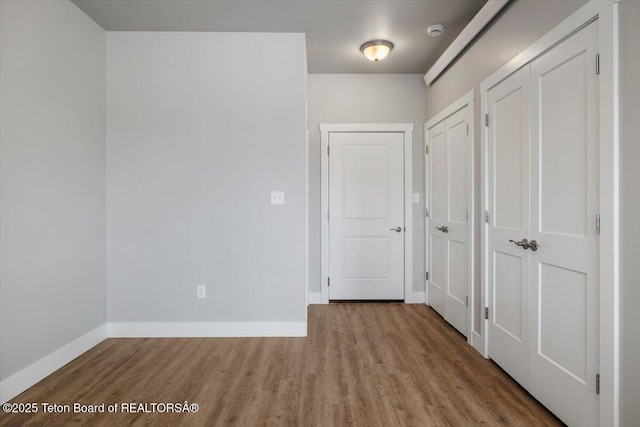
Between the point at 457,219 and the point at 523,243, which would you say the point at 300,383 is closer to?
the point at 523,243

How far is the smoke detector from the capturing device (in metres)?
2.83

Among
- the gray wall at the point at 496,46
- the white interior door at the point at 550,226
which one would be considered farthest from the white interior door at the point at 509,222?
the gray wall at the point at 496,46

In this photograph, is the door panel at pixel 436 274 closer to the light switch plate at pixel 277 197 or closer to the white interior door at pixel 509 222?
the white interior door at pixel 509 222

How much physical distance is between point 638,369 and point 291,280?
87.5 inches

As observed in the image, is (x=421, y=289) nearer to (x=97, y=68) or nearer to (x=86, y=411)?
(x=86, y=411)

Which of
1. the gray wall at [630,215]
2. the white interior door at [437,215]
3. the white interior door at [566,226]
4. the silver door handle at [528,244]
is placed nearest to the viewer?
the gray wall at [630,215]

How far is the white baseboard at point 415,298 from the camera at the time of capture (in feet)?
12.8

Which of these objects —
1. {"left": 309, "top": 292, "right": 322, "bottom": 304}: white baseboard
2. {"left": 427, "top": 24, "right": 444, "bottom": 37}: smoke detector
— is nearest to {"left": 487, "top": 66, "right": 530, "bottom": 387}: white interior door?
{"left": 427, "top": 24, "right": 444, "bottom": 37}: smoke detector

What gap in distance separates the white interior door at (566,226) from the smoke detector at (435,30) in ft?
3.84

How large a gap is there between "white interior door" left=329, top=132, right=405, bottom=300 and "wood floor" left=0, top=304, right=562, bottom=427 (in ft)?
3.08

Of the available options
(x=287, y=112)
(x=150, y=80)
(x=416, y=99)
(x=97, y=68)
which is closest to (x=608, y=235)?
(x=287, y=112)

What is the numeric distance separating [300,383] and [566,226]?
5.73 feet

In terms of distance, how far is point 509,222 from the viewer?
2.21 meters

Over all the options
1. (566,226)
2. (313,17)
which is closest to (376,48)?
(313,17)
